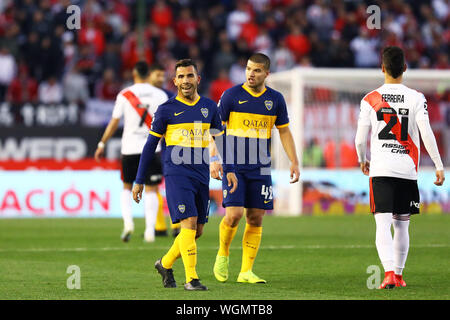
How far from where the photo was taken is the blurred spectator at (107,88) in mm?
21672

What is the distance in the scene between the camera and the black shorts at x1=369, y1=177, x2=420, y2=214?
8383 mm

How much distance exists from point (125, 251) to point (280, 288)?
390cm

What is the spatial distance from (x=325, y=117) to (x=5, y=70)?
23.4ft

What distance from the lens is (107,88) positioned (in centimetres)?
2169

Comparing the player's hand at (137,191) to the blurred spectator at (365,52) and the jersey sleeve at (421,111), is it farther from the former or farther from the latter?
the blurred spectator at (365,52)

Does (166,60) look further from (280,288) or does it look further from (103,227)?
(280,288)

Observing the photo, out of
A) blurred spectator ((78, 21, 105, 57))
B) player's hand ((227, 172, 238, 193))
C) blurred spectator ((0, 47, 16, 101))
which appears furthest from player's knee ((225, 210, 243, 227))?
blurred spectator ((78, 21, 105, 57))

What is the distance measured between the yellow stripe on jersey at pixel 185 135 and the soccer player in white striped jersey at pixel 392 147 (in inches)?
54.5

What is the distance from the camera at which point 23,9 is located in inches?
915

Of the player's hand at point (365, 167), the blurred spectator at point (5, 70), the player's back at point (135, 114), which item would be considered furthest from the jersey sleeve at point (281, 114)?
the blurred spectator at point (5, 70)

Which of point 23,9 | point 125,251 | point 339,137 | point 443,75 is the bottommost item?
point 125,251

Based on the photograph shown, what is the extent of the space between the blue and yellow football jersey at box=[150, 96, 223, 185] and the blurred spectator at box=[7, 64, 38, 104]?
1322cm
